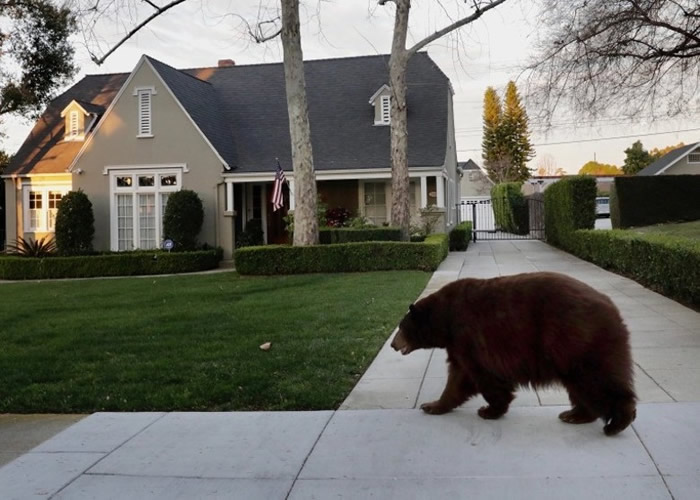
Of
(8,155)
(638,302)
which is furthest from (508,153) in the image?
(638,302)

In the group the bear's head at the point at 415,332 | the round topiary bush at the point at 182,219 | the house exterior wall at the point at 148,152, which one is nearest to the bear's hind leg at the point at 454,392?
the bear's head at the point at 415,332

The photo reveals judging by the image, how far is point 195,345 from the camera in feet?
27.0

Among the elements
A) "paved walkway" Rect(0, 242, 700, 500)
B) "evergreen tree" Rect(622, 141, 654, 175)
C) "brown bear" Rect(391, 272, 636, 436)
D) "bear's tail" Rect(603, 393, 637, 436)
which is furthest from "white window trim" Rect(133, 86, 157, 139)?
"evergreen tree" Rect(622, 141, 654, 175)

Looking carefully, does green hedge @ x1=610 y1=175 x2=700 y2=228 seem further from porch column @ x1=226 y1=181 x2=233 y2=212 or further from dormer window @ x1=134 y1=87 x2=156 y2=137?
dormer window @ x1=134 y1=87 x2=156 y2=137

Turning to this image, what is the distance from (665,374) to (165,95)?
21202mm

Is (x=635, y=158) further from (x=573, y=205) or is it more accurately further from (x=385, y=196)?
(x=573, y=205)

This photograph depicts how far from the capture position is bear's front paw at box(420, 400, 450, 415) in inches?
198

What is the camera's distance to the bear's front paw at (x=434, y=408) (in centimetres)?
502

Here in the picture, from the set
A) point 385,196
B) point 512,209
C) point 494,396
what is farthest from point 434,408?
point 512,209

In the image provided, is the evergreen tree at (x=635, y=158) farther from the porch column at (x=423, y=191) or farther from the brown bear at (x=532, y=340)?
the brown bear at (x=532, y=340)

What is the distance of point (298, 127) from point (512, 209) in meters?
19.3

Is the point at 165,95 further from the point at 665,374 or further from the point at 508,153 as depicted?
the point at 508,153

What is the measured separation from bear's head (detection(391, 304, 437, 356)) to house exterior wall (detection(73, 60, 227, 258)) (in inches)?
769

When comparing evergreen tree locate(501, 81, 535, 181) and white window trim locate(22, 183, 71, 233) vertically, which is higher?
evergreen tree locate(501, 81, 535, 181)
